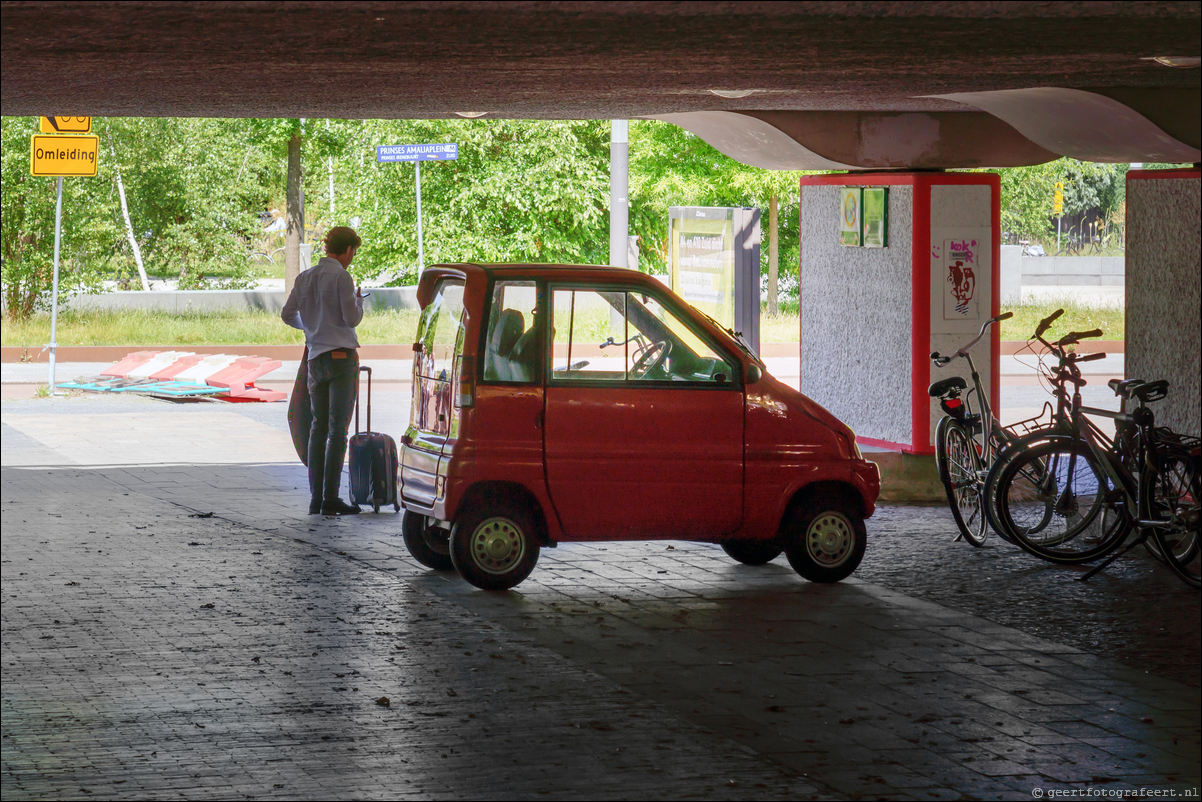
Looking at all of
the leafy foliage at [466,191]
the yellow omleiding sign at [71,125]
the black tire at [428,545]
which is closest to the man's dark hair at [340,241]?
the black tire at [428,545]

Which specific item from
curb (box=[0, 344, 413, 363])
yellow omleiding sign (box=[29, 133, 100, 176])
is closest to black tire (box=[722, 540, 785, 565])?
yellow omleiding sign (box=[29, 133, 100, 176])

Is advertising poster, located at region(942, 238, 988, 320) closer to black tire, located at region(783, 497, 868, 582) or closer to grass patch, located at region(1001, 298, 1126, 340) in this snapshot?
black tire, located at region(783, 497, 868, 582)

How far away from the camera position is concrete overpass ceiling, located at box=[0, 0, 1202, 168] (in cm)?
556

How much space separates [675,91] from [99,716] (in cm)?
558

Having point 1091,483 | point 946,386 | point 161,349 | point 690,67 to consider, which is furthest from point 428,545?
point 161,349

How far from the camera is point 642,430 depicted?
27.1ft

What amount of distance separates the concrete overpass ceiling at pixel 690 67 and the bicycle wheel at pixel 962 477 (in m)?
2.03

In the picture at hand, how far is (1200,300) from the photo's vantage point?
30.2 feet

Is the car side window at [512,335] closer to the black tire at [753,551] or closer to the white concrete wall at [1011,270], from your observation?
the black tire at [753,551]

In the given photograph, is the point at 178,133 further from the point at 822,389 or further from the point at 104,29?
the point at 104,29

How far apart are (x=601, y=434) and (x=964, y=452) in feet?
8.97

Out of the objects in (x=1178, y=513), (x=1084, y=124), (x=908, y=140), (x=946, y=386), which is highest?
(x=908, y=140)

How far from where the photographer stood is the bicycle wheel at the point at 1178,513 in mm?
8328

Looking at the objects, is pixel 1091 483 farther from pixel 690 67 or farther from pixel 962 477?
pixel 690 67
